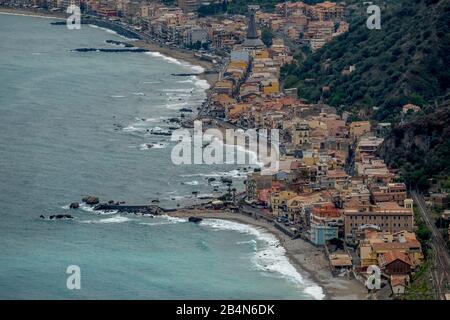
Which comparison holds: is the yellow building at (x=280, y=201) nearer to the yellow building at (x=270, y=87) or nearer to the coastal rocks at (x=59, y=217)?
the coastal rocks at (x=59, y=217)

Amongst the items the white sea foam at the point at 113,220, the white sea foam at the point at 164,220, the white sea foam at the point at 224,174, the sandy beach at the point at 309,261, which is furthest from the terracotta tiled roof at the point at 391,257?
the white sea foam at the point at 224,174

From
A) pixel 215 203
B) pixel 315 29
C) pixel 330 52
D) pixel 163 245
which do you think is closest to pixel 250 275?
pixel 163 245

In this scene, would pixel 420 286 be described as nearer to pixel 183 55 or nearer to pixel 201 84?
pixel 201 84

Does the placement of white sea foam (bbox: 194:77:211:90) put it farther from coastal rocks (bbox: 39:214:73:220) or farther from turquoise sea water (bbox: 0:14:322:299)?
coastal rocks (bbox: 39:214:73:220)

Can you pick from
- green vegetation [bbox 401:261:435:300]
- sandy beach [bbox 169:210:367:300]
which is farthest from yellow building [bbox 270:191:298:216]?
green vegetation [bbox 401:261:435:300]

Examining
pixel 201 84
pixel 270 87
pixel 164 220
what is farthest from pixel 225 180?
pixel 201 84
